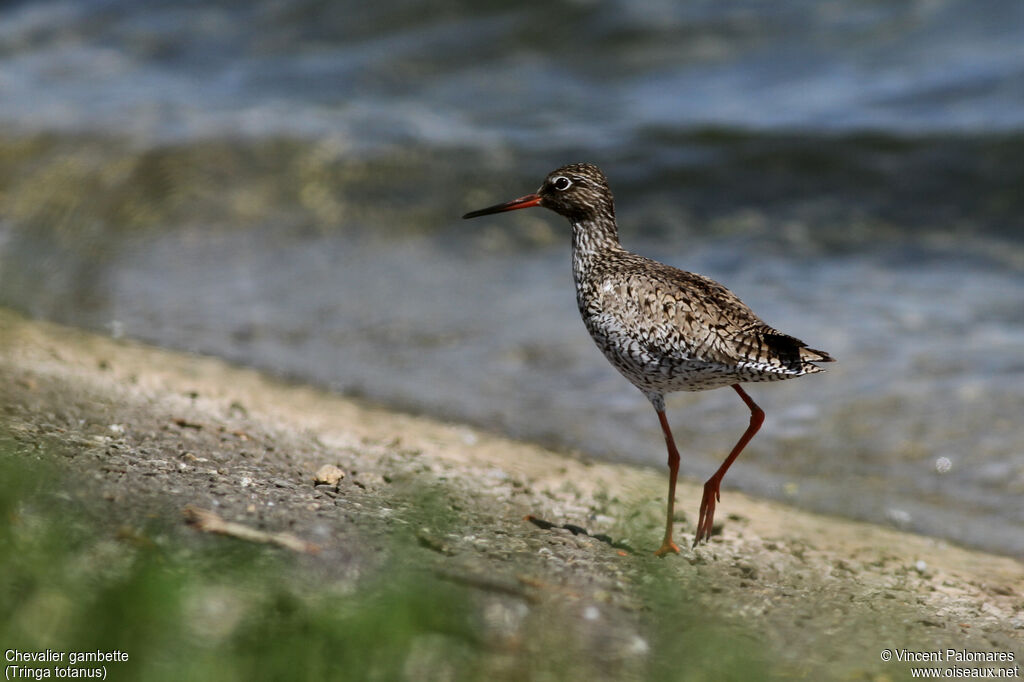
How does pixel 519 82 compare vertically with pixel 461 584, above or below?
above

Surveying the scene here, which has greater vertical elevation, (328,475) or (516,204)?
(516,204)

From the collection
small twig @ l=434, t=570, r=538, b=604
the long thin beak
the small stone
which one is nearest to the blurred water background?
the long thin beak

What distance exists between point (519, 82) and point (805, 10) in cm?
389

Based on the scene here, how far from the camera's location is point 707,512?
5.62 meters

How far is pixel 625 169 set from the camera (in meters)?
12.1

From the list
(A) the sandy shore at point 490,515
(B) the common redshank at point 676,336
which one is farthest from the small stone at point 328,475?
(B) the common redshank at point 676,336

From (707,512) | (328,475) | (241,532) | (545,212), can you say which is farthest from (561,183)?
(545,212)

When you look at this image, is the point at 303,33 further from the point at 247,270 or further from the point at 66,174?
the point at 247,270

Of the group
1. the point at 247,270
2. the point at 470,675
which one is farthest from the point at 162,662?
the point at 247,270

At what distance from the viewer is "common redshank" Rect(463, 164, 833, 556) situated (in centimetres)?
516

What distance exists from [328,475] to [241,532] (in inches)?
44.4

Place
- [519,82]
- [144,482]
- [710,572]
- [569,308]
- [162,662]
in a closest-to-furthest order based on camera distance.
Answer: [162,662] < [144,482] < [710,572] < [569,308] < [519,82]

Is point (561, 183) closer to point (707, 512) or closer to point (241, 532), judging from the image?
point (707, 512)

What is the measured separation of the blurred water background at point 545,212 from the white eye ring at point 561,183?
70.2 inches
